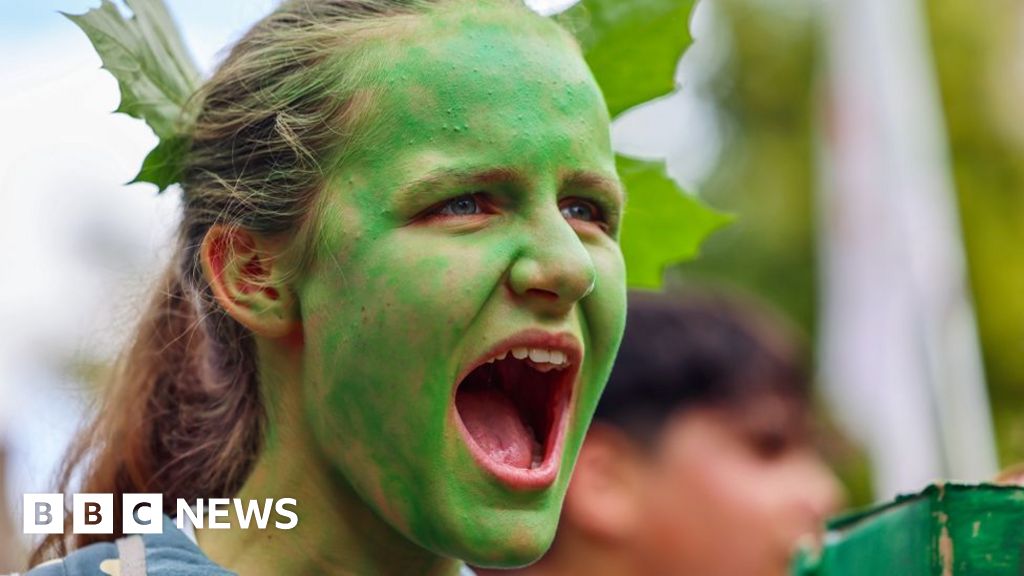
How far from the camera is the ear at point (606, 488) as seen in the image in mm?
3613

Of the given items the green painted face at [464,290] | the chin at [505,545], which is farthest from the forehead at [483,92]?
the chin at [505,545]

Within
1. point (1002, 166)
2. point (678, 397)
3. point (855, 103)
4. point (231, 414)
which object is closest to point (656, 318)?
point (678, 397)

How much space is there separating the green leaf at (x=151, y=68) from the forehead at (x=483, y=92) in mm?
375

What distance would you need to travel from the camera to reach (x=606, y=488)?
3.69 m

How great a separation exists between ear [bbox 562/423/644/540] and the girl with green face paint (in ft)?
5.19

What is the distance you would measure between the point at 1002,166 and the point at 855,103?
8146 millimetres

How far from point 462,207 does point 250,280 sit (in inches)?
12.9

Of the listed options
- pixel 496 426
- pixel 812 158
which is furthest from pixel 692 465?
pixel 812 158

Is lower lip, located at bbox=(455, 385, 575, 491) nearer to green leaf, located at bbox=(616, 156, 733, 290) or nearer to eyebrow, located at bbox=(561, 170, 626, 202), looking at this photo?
eyebrow, located at bbox=(561, 170, 626, 202)

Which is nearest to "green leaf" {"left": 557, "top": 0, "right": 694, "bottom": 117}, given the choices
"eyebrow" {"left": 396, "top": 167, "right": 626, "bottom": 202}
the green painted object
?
"eyebrow" {"left": 396, "top": 167, "right": 626, "bottom": 202}

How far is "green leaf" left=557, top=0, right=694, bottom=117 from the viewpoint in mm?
2354

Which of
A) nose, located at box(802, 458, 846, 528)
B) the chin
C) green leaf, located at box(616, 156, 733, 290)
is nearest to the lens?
the chin

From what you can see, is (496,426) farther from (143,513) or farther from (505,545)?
(143,513)

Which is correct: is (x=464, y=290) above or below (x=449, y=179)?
below
